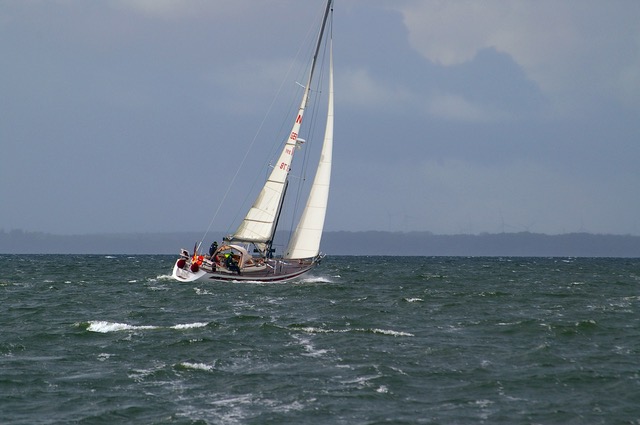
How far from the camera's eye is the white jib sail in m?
59.4

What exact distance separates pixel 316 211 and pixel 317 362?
110 ft

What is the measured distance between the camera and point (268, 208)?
59.2m

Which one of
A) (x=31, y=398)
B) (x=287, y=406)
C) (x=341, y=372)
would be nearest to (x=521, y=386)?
(x=341, y=372)

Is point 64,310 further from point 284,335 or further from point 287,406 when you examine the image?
point 287,406

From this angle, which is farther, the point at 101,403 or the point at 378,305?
the point at 378,305

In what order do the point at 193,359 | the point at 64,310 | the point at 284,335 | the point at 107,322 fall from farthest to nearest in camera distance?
the point at 64,310 → the point at 107,322 → the point at 284,335 → the point at 193,359

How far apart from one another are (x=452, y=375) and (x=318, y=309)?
18162 mm

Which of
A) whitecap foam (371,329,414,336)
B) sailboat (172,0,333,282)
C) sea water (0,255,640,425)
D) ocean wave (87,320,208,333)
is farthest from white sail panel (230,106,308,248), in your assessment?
whitecap foam (371,329,414,336)

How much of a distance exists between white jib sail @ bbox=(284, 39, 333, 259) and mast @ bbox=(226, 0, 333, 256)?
1905 millimetres

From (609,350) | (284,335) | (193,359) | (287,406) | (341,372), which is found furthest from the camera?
(284,335)

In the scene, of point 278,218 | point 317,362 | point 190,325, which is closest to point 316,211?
point 278,218

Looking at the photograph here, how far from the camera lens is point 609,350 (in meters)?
29.6

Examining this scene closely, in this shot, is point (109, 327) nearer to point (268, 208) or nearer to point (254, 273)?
point (254, 273)

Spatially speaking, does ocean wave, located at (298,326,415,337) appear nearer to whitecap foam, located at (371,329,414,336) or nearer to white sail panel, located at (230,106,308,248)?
whitecap foam, located at (371,329,414,336)
